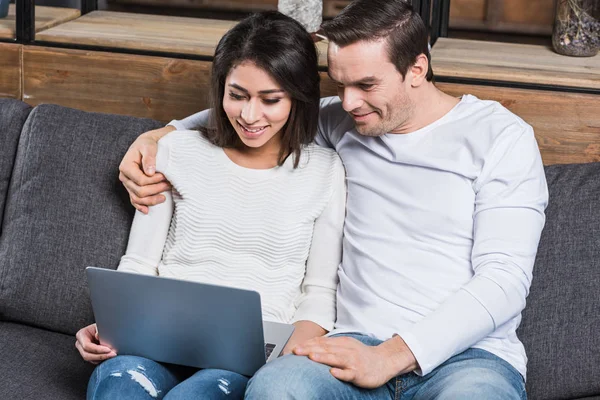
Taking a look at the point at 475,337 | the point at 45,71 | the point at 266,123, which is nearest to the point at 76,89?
the point at 45,71

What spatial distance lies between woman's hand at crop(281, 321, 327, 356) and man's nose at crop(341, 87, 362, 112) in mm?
436

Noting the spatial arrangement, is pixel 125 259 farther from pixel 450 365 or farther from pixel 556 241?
pixel 556 241

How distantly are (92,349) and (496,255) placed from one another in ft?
2.52

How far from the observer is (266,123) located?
66.7 inches

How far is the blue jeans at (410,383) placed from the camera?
4.63ft

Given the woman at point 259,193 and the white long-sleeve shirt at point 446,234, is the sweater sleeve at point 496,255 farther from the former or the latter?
the woman at point 259,193

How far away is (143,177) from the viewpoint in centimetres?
178

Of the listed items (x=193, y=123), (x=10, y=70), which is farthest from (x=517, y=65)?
(x=10, y=70)

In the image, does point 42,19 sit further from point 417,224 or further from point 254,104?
point 417,224

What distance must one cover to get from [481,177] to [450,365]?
0.36m

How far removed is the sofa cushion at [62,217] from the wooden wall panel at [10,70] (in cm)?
38

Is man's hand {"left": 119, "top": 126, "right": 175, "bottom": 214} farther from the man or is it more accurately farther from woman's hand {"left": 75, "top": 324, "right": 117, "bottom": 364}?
woman's hand {"left": 75, "top": 324, "right": 117, "bottom": 364}

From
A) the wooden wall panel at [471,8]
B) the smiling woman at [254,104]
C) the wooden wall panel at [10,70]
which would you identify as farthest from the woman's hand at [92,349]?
the wooden wall panel at [471,8]

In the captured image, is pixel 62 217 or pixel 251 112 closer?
pixel 251 112
